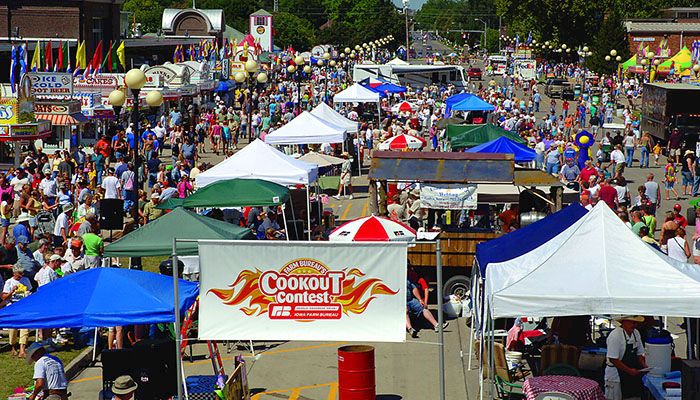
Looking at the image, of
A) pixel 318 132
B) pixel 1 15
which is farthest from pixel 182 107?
pixel 318 132

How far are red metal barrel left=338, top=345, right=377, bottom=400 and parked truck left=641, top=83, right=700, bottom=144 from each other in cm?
3180

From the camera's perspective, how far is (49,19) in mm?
69562

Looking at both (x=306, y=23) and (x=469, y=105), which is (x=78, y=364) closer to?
(x=469, y=105)

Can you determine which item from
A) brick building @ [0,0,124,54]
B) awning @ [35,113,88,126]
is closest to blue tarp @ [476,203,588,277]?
awning @ [35,113,88,126]

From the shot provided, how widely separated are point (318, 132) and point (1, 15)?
43.4m

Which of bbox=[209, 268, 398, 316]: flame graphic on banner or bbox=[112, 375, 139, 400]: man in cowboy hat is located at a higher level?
bbox=[209, 268, 398, 316]: flame graphic on banner

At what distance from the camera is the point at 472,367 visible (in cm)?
1641

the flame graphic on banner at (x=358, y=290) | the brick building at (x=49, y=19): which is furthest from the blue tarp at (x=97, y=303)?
the brick building at (x=49, y=19)

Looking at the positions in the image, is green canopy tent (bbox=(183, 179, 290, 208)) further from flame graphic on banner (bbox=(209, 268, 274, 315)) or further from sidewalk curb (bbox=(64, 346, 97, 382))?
flame graphic on banner (bbox=(209, 268, 274, 315))

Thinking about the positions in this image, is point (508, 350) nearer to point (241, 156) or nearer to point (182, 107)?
point (241, 156)

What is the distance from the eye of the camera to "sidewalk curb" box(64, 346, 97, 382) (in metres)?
15.9

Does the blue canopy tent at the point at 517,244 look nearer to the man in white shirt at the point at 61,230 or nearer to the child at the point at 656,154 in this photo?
the man in white shirt at the point at 61,230

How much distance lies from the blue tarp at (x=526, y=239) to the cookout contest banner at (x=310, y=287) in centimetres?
312

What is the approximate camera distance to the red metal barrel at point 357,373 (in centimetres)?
1361
